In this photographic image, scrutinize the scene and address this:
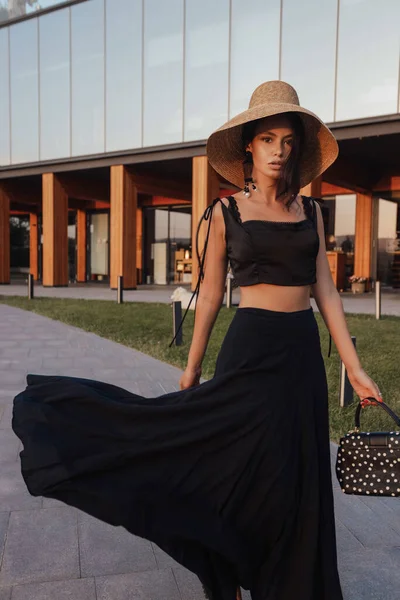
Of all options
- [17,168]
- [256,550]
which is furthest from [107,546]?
[17,168]

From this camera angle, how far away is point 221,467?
2012 millimetres

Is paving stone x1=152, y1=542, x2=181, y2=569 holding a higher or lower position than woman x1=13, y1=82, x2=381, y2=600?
lower

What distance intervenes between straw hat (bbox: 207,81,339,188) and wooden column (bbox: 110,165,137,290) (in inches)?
752

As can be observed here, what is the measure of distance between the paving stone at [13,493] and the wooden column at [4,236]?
23.6 meters

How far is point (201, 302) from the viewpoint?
2270 mm

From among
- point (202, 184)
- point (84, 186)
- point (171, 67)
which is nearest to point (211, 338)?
point (202, 184)

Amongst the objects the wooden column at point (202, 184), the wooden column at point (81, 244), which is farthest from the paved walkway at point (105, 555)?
the wooden column at point (81, 244)

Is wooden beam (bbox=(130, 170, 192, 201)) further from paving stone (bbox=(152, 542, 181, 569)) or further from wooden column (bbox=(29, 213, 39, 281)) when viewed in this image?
paving stone (bbox=(152, 542, 181, 569))

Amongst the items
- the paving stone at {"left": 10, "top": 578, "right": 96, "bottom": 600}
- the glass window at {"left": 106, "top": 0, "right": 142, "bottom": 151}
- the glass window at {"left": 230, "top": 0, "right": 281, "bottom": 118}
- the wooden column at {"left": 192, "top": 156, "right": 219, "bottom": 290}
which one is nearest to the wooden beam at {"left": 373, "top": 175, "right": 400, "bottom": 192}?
the glass window at {"left": 230, "top": 0, "right": 281, "bottom": 118}

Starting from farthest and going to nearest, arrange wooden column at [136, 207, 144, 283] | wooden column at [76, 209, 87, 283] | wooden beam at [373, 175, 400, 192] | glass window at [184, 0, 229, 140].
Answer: wooden column at [76, 209, 87, 283] → wooden column at [136, 207, 144, 283] → wooden beam at [373, 175, 400, 192] → glass window at [184, 0, 229, 140]

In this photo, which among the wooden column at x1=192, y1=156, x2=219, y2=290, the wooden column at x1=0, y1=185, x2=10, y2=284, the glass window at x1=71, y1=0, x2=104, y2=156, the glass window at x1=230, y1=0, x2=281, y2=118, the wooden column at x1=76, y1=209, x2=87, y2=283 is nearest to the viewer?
the glass window at x1=230, y1=0, x2=281, y2=118

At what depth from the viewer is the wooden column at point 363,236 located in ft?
75.4

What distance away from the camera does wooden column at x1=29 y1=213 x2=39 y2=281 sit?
35.5 metres

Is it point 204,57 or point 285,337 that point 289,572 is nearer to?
point 285,337
